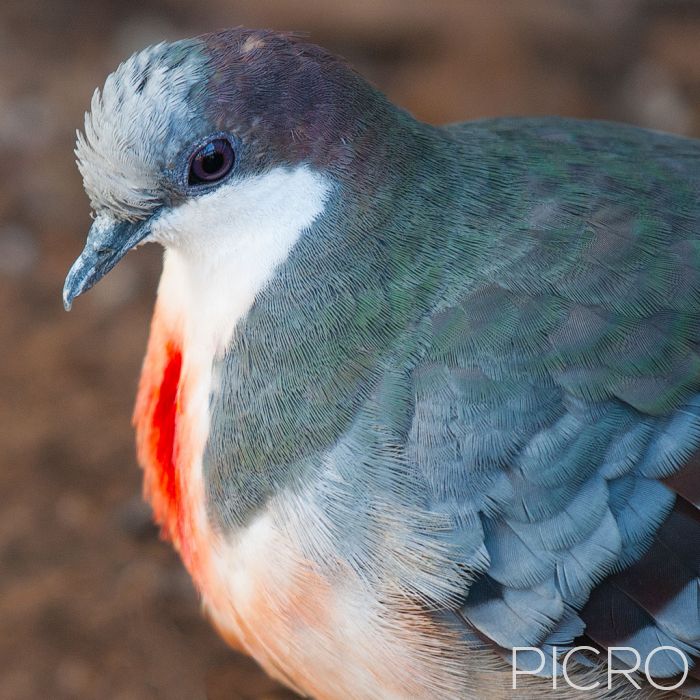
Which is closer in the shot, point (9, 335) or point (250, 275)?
point (250, 275)

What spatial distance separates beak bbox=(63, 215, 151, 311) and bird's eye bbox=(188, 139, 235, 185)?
0.19 meters

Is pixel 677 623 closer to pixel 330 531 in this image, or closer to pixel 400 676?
pixel 400 676

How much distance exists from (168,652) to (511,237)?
1852 mm

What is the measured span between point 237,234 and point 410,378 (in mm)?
528

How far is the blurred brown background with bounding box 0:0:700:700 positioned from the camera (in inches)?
141

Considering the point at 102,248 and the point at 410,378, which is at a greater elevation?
the point at 102,248

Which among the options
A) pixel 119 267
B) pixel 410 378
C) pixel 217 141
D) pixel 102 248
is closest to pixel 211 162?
pixel 217 141

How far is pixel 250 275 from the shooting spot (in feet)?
8.55

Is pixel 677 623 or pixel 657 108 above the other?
pixel 677 623

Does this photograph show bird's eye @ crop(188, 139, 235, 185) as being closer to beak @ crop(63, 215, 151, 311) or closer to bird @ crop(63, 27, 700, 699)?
bird @ crop(63, 27, 700, 699)

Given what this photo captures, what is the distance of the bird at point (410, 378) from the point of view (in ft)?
8.00

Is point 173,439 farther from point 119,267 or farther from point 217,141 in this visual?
point 119,267

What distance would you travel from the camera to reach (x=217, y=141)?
2.44 meters

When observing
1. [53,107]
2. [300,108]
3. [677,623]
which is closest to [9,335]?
[53,107]
